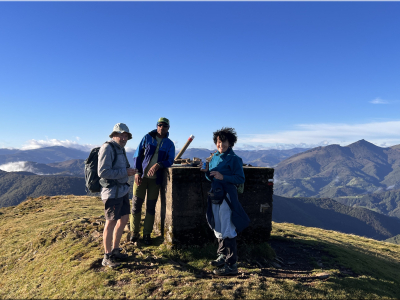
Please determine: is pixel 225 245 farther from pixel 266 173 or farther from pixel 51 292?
pixel 51 292

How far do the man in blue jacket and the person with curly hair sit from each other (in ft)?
6.78

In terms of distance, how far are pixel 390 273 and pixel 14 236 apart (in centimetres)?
1663

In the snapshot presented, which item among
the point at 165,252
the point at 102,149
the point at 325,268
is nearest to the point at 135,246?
the point at 165,252

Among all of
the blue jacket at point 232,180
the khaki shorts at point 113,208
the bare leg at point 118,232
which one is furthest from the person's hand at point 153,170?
the blue jacket at point 232,180

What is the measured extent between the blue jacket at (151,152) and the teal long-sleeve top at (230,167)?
1989mm

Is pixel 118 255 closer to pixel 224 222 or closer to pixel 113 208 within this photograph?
pixel 113 208

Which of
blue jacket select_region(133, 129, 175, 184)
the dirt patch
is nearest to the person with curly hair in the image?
the dirt patch

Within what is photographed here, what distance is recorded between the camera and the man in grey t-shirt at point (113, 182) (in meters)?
6.45

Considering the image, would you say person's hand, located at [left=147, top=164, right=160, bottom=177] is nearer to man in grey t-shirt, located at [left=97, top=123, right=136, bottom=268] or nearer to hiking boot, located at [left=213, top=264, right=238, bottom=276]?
man in grey t-shirt, located at [left=97, top=123, right=136, bottom=268]

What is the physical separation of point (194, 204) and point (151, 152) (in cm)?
219

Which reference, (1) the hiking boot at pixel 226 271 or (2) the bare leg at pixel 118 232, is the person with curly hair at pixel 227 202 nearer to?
(1) the hiking boot at pixel 226 271

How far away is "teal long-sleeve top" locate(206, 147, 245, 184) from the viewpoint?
637 centimetres

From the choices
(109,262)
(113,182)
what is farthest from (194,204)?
(109,262)

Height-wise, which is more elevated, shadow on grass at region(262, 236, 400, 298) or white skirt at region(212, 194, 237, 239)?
white skirt at region(212, 194, 237, 239)
